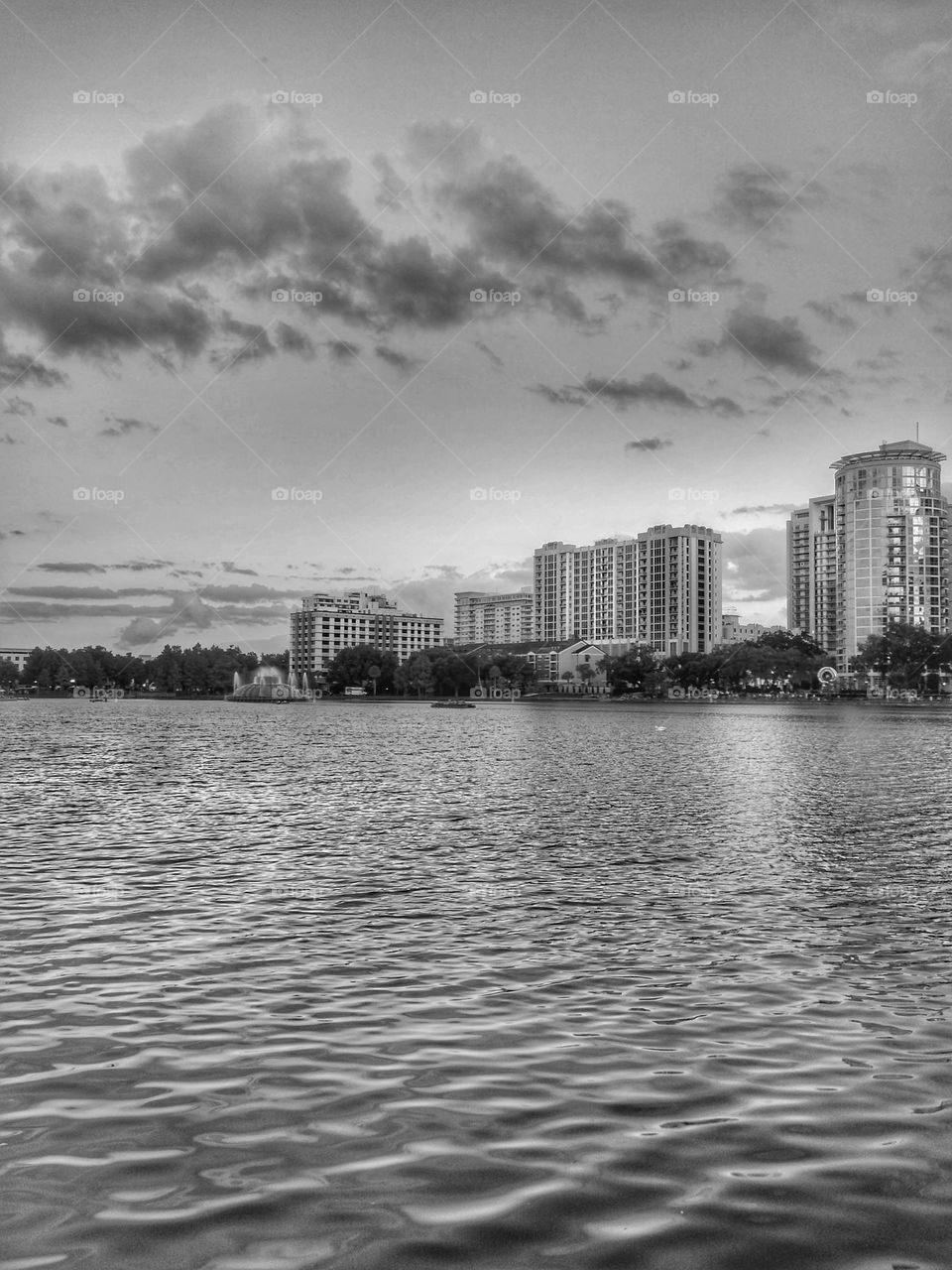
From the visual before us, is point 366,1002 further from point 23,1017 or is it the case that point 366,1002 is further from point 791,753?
point 791,753

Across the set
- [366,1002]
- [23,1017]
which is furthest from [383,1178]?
[23,1017]

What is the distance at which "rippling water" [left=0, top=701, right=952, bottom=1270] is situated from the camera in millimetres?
7090

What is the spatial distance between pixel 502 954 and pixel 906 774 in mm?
38740

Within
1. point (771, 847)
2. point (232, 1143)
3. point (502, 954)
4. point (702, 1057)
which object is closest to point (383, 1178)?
point (232, 1143)

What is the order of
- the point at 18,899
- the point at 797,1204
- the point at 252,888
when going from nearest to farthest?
the point at 797,1204, the point at 18,899, the point at 252,888

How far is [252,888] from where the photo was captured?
20250 millimetres

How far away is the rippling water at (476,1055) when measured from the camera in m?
7.09

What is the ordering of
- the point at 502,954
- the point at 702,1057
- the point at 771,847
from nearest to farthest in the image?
the point at 702,1057 → the point at 502,954 → the point at 771,847

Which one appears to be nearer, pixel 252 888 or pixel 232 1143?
pixel 232 1143

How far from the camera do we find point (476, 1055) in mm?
10539

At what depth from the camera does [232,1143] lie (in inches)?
330

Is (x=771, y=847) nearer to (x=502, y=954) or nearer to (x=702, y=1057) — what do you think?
(x=502, y=954)

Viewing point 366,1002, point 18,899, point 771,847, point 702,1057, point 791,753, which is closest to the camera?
point 702,1057

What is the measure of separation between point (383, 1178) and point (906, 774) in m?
45.6
